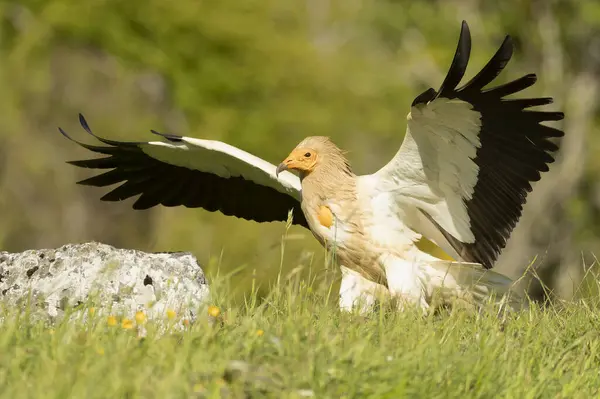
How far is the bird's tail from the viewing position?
6.59 metres

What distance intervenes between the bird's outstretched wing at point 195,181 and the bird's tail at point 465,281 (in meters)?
1.29

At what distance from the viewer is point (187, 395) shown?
3473 millimetres

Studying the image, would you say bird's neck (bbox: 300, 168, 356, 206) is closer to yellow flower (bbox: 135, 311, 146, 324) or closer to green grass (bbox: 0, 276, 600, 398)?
green grass (bbox: 0, 276, 600, 398)

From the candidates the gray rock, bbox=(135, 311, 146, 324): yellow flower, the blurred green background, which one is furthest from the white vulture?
the blurred green background

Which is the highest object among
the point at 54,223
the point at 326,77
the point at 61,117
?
the point at 326,77

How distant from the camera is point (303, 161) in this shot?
711cm

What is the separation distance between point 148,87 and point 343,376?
2520cm

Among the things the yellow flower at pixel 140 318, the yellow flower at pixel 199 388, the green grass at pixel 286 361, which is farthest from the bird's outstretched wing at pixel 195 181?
the yellow flower at pixel 199 388

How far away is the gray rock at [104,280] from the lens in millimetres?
4871

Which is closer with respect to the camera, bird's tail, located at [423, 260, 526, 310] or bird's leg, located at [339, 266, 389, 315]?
bird's tail, located at [423, 260, 526, 310]

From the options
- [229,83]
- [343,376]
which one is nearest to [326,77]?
[229,83]

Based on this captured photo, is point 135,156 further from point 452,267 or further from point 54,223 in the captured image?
point 54,223

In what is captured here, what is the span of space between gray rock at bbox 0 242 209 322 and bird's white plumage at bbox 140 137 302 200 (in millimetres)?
2145

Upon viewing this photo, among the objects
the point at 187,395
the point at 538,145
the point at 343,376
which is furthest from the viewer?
the point at 538,145
